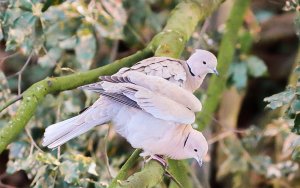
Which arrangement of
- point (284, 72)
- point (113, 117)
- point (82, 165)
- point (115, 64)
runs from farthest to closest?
point (284, 72) → point (82, 165) → point (115, 64) → point (113, 117)

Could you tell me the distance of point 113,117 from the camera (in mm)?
1797

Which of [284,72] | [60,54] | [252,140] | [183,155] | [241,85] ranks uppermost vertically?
[183,155]

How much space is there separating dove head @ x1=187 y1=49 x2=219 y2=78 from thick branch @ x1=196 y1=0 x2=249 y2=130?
0.51 metres

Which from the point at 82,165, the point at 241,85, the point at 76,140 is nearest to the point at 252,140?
the point at 241,85

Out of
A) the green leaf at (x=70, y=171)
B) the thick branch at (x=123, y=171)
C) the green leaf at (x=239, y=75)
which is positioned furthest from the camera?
the green leaf at (x=239, y=75)

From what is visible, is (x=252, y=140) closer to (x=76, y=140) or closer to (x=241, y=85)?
(x=241, y=85)

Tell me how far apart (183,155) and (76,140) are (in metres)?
0.73

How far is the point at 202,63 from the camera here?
194 centimetres

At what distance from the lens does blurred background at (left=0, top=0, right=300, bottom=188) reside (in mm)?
2115

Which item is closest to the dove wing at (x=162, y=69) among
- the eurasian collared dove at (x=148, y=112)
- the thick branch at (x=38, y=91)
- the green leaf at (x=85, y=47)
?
the eurasian collared dove at (x=148, y=112)

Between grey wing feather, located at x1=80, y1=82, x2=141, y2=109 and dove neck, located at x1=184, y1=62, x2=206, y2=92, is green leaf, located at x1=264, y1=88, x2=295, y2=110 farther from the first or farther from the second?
grey wing feather, located at x1=80, y1=82, x2=141, y2=109

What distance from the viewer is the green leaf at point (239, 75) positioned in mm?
2900

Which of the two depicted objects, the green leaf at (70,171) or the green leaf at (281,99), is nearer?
Answer: the green leaf at (281,99)

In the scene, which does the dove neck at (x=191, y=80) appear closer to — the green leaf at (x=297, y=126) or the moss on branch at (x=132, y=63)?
the moss on branch at (x=132, y=63)
